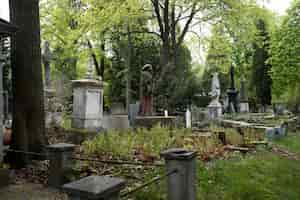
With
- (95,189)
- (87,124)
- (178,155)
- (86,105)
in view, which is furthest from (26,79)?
(95,189)

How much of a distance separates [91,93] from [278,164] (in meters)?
5.50

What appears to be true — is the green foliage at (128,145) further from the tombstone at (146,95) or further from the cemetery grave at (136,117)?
the tombstone at (146,95)

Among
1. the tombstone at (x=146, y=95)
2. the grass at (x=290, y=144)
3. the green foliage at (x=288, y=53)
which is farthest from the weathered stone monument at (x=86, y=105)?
the green foliage at (x=288, y=53)

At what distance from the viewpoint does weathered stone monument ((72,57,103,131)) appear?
9.15 m

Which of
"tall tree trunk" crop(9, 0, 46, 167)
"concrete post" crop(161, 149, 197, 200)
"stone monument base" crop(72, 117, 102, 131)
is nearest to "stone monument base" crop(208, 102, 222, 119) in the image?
"stone monument base" crop(72, 117, 102, 131)

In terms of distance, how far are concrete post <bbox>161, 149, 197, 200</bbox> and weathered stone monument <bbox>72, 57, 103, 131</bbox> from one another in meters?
5.53

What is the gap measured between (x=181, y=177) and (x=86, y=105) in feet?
18.8

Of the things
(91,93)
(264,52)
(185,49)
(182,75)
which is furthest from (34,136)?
(264,52)

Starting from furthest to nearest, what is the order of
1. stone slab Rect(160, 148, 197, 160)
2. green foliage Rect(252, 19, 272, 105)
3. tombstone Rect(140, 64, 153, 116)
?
green foliage Rect(252, 19, 272, 105) → tombstone Rect(140, 64, 153, 116) → stone slab Rect(160, 148, 197, 160)

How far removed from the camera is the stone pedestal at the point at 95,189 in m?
2.58

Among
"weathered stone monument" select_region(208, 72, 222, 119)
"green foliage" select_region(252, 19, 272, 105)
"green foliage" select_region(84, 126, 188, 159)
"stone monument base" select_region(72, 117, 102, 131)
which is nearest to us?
"green foliage" select_region(84, 126, 188, 159)

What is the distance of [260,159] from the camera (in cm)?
695

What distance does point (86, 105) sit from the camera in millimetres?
9172

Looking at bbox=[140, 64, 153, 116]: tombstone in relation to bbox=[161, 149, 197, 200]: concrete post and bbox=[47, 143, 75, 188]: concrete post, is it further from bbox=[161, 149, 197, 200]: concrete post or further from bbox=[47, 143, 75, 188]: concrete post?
bbox=[161, 149, 197, 200]: concrete post
